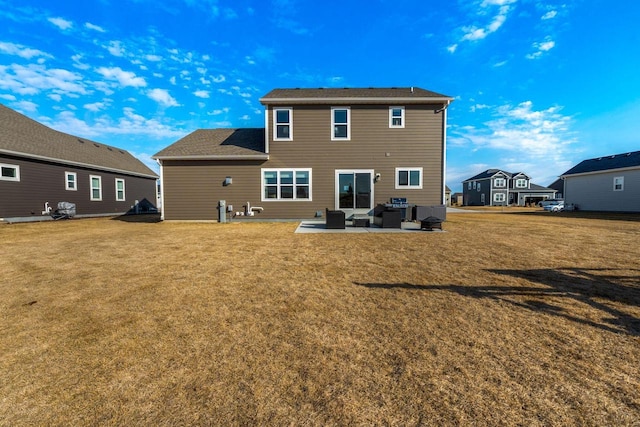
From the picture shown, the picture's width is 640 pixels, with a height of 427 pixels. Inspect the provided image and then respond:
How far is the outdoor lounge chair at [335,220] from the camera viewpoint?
10211mm

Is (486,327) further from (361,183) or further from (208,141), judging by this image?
(208,141)

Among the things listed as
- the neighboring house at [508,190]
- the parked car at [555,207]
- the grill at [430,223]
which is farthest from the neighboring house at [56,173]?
the neighboring house at [508,190]

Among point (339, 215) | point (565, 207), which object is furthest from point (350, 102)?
point (565, 207)

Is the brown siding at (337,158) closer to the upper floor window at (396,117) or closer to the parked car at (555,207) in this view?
the upper floor window at (396,117)

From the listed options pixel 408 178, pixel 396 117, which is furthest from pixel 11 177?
pixel 408 178

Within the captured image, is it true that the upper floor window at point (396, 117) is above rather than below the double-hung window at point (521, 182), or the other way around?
above

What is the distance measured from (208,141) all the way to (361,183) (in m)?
8.97

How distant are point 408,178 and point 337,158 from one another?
3.80 metres

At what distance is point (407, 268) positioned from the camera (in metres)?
5.14

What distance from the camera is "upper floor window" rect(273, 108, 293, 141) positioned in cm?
1328

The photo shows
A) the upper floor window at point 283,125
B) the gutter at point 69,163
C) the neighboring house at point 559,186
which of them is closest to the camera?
the gutter at point 69,163

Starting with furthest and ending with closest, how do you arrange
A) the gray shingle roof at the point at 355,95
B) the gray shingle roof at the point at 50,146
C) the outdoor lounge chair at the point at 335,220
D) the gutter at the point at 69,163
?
the gray shingle roof at the point at 50,146
the gutter at the point at 69,163
the gray shingle roof at the point at 355,95
the outdoor lounge chair at the point at 335,220

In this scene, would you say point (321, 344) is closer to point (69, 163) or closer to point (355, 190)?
point (355, 190)

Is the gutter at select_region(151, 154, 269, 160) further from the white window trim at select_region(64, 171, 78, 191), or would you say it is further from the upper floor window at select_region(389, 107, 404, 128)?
the white window trim at select_region(64, 171, 78, 191)
